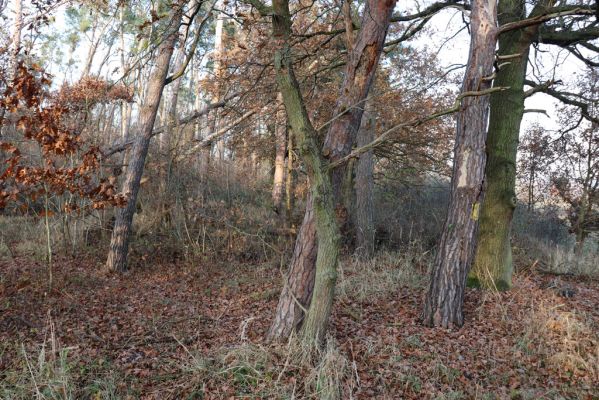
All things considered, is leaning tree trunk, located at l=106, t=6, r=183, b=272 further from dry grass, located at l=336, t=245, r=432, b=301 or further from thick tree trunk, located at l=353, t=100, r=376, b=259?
thick tree trunk, located at l=353, t=100, r=376, b=259

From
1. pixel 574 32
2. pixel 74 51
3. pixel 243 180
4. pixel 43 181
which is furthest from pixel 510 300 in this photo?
pixel 74 51

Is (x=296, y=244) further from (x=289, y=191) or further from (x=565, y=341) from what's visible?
(x=289, y=191)

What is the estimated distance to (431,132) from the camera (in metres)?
13.8

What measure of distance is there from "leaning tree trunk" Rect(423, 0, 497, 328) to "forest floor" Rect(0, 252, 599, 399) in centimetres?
35

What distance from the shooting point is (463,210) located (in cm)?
618

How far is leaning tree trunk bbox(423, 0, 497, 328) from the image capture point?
6.16m

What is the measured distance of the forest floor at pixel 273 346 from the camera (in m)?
4.55

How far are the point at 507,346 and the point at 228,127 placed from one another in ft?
26.2

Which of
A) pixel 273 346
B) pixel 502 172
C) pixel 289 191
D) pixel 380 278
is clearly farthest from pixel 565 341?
pixel 289 191

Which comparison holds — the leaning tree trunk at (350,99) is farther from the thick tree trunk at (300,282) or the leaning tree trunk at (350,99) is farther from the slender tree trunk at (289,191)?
the slender tree trunk at (289,191)

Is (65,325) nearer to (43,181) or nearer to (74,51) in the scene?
(43,181)

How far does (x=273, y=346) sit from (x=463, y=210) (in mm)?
3029

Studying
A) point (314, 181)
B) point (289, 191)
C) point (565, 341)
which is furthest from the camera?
point (289, 191)

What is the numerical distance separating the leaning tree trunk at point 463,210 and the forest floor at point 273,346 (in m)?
0.35
